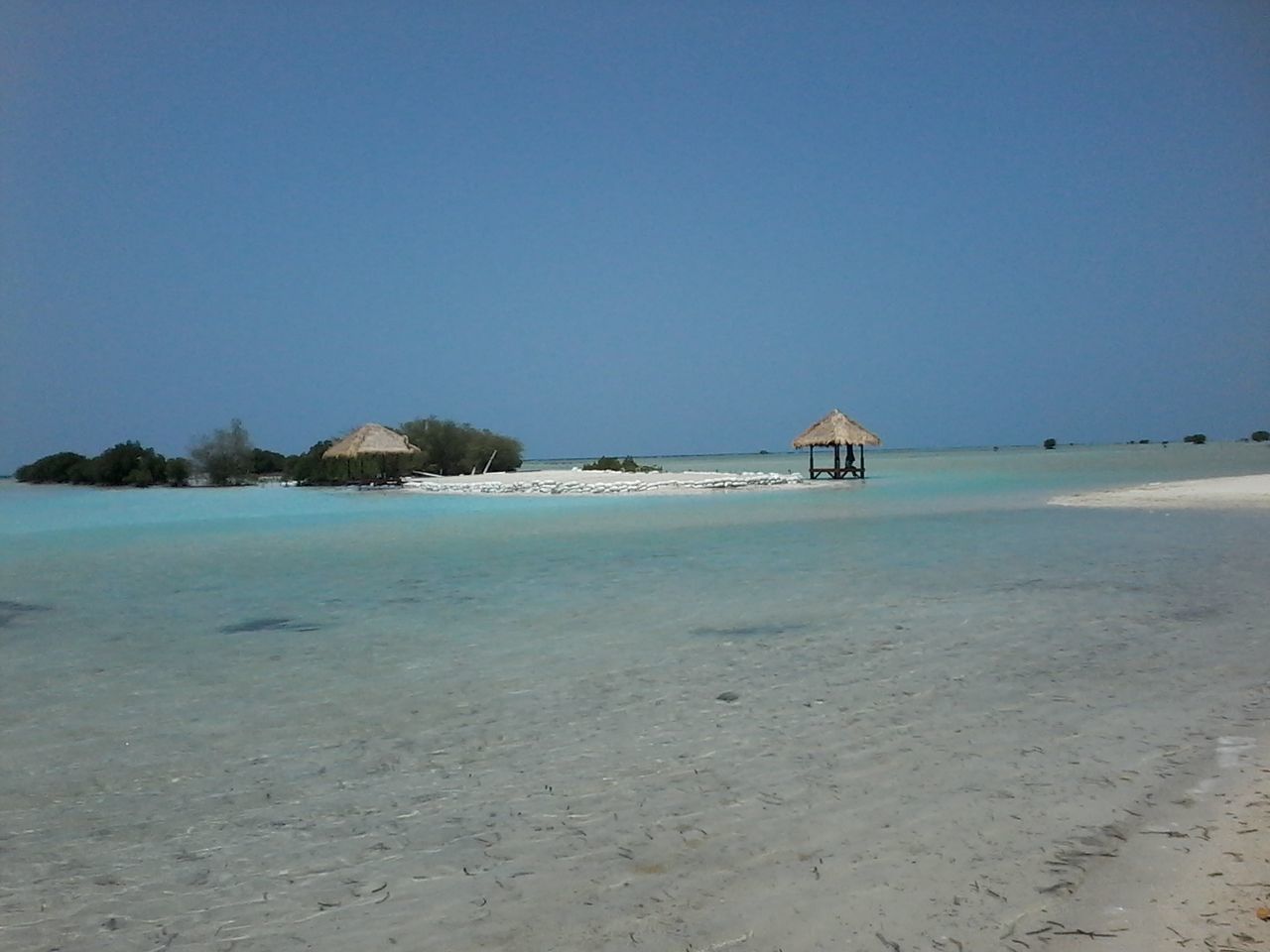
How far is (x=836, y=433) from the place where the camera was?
27.2m

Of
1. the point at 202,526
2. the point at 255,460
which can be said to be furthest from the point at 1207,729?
the point at 255,460

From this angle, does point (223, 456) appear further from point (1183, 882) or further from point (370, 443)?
point (1183, 882)

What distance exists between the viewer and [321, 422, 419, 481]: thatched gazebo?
3027 cm

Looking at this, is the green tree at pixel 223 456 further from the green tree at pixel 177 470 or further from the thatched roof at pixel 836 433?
the thatched roof at pixel 836 433

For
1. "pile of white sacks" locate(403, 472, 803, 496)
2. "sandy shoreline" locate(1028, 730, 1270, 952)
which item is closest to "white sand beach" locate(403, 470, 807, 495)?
"pile of white sacks" locate(403, 472, 803, 496)

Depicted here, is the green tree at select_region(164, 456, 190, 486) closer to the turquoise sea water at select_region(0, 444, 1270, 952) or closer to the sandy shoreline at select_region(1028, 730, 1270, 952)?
the turquoise sea water at select_region(0, 444, 1270, 952)

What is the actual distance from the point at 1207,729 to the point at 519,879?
272 cm

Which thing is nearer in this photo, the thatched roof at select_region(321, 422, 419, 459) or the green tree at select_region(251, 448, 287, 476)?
the thatched roof at select_region(321, 422, 419, 459)

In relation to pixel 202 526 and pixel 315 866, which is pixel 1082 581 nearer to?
pixel 315 866

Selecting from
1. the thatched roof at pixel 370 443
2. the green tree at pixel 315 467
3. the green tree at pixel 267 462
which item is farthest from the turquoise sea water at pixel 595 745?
the green tree at pixel 267 462

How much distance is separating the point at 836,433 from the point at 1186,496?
12013 mm

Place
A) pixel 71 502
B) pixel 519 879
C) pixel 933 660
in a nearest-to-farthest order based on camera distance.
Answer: pixel 519 879 → pixel 933 660 → pixel 71 502

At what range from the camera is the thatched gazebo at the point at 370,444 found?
30.3m

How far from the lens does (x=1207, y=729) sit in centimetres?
332
